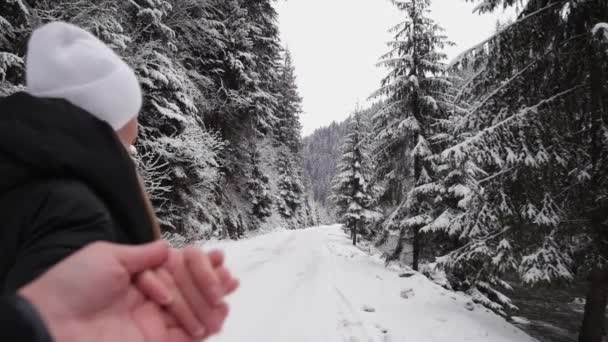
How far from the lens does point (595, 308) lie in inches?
217

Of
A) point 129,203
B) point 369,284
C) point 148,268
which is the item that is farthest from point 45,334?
point 369,284

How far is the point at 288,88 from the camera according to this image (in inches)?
1256

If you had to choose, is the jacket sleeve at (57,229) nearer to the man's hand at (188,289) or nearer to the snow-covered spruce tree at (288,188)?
the man's hand at (188,289)

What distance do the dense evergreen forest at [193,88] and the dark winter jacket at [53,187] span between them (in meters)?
4.82

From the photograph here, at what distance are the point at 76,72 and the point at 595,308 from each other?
25.4 ft

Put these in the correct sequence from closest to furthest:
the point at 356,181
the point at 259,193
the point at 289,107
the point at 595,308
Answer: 1. the point at 595,308
2. the point at 259,193
3. the point at 356,181
4. the point at 289,107

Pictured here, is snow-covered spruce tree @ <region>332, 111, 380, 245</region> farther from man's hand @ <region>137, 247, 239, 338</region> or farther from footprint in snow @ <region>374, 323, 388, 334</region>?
man's hand @ <region>137, 247, 239, 338</region>

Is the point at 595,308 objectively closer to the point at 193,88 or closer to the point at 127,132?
the point at 127,132

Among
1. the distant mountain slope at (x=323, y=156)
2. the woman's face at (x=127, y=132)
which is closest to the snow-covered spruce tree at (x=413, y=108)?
the woman's face at (x=127, y=132)

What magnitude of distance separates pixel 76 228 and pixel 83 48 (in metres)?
0.60

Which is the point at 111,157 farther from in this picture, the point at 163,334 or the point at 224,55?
the point at 224,55

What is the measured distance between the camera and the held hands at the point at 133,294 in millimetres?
580

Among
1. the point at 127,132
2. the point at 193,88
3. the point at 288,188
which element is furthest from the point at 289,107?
the point at 127,132

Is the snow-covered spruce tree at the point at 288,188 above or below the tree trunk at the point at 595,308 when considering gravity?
above
